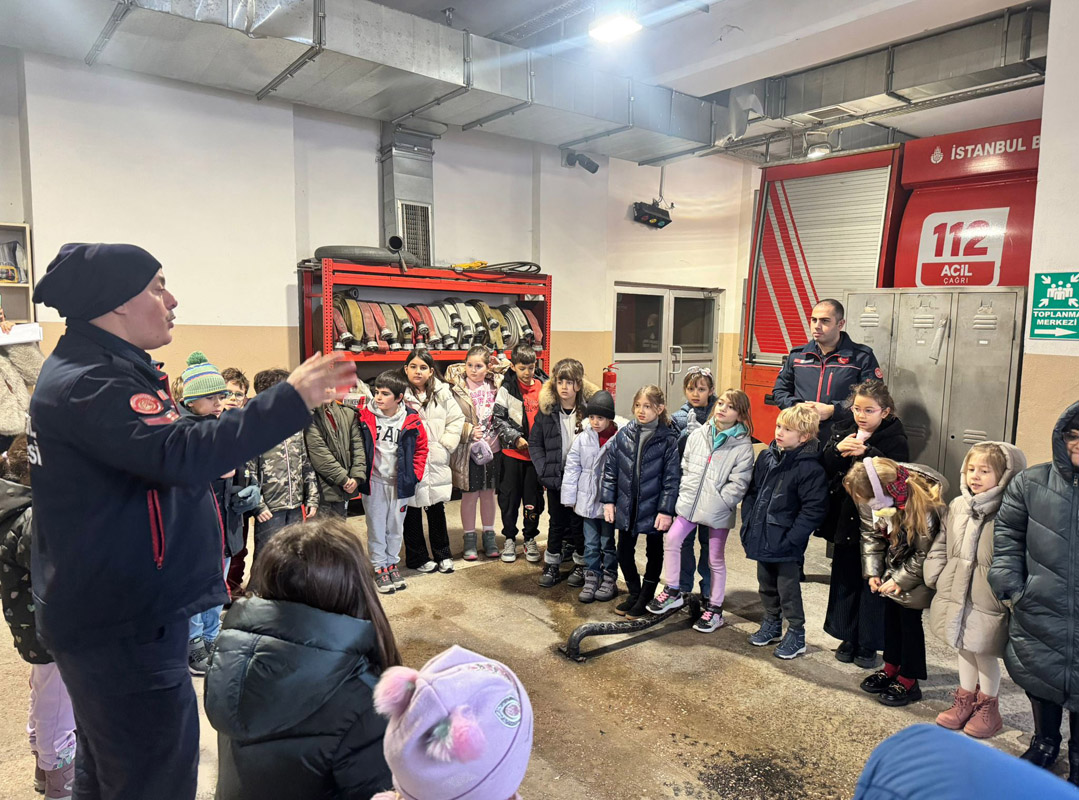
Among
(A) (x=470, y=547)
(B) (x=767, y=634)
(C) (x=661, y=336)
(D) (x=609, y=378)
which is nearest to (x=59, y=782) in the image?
(A) (x=470, y=547)

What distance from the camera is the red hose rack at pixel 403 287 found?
570cm

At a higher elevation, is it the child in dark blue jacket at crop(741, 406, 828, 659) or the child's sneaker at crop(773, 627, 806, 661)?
the child in dark blue jacket at crop(741, 406, 828, 659)

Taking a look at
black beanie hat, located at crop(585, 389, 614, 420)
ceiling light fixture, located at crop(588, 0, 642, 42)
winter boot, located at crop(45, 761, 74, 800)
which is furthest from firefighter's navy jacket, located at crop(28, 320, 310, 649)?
ceiling light fixture, located at crop(588, 0, 642, 42)

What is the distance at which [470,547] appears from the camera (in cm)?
485

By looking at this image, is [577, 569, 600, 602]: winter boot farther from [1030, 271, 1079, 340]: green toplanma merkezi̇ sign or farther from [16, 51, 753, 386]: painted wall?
[16, 51, 753, 386]: painted wall

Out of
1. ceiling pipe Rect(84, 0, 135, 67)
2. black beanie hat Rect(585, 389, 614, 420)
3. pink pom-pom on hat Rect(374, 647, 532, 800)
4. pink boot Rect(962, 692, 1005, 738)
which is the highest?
ceiling pipe Rect(84, 0, 135, 67)

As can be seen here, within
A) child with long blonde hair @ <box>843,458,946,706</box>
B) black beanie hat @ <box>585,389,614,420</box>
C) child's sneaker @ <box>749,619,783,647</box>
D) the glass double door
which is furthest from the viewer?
the glass double door

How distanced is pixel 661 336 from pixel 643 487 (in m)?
6.00

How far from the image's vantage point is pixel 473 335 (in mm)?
6469

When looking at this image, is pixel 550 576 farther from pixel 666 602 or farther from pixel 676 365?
pixel 676 365

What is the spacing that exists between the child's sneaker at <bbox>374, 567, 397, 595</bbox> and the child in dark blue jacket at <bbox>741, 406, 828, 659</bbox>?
2094 mm

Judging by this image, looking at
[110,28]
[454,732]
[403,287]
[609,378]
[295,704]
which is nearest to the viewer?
[454,732]

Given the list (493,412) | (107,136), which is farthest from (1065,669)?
(107,136)

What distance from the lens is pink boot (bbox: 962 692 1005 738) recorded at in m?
2.69
